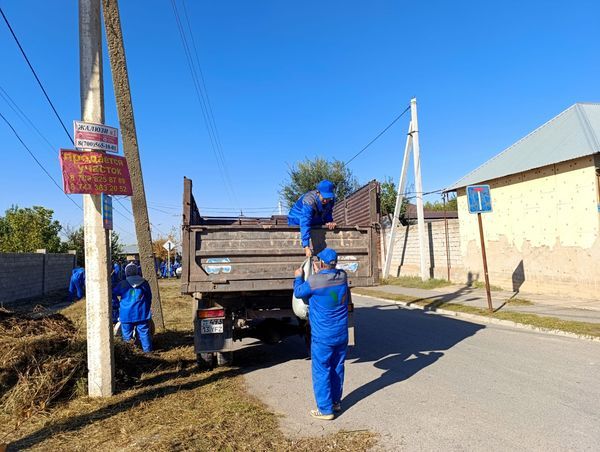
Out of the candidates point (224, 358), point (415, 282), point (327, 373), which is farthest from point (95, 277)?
point (415, 282)

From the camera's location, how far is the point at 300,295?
200 inches

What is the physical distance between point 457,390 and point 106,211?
460 centimetres

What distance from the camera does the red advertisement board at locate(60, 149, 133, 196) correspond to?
5.30 metres

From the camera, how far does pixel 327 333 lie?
482cm

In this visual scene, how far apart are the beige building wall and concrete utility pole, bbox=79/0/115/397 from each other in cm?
1194

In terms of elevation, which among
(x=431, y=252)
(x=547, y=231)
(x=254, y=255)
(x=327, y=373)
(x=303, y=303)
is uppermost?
(x=547, y=231)

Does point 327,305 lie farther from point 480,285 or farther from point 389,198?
point 389,198

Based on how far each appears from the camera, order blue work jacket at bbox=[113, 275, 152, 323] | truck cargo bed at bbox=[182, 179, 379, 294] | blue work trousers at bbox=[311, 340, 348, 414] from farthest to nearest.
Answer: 1. blue work jacket at bbox=[113, 275, 152, 323]
2. truck cargo bed at bbox=[182, 179, 379, 294]
3. blue work trousers at bbox=[311, 340, 348, 414]

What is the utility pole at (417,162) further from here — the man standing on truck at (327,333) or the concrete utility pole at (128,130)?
the man standing on truck at (327,333)

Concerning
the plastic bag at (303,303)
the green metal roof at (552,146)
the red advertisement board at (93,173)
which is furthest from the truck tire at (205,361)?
the green metal roof at (552,146)

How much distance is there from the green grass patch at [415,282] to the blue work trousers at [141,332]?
1372 cm

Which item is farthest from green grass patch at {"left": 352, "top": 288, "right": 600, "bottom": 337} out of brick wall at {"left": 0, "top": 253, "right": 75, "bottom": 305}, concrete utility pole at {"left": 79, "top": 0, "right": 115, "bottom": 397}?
brick wall at {"left": 0, "top": 253, "right": 75, "bottom": 305}

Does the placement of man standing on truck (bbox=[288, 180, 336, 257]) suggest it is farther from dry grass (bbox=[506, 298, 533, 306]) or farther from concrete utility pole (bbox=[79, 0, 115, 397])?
dry grass (bbox=[506, 298, 533, 306])

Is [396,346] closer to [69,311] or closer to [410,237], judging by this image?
[69,311]
